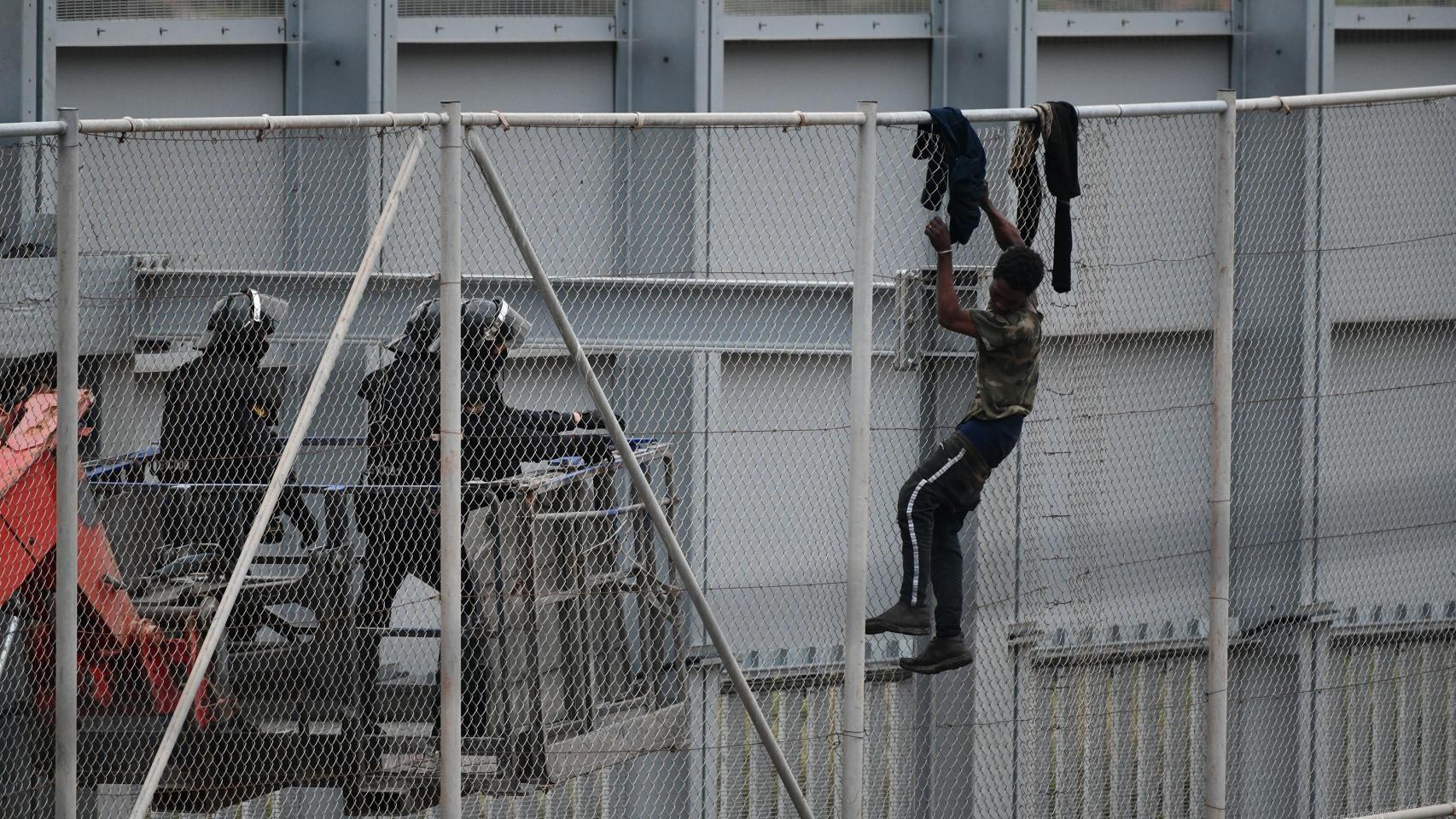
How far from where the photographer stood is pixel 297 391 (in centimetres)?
775

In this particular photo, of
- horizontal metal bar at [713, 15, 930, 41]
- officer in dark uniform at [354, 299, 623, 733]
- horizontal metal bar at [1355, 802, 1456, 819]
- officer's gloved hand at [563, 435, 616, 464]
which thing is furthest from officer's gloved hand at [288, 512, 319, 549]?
horizontal metal bar at [713, 15, 930, 41]

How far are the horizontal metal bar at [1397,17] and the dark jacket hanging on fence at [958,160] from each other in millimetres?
5838

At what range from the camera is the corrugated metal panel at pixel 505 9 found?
385 inches

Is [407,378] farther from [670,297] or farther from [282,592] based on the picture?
[670,297]

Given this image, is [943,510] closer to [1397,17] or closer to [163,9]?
[163,9]

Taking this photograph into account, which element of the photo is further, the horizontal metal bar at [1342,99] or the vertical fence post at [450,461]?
the horizontal metal bar at [1342,99]

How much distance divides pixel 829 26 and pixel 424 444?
4.81 meters

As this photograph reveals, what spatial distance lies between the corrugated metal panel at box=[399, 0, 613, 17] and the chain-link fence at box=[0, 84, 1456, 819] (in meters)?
0.69

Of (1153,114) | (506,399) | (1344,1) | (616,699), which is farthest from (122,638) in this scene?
(1344,1)

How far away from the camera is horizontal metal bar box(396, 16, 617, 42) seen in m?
9.71

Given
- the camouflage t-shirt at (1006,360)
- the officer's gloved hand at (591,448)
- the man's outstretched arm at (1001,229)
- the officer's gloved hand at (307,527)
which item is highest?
the man's outstretched arm at (1001,229)

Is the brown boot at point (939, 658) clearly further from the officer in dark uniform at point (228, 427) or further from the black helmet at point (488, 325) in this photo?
the officer in dark uniform at point (228, 427)

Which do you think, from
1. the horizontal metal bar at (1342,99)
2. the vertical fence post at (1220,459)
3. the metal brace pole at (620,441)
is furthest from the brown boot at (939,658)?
the horizontal metal bar at (1342,99)

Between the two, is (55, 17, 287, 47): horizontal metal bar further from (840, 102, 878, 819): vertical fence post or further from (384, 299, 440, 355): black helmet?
(840, 102, 878, 819): vertical fence post
